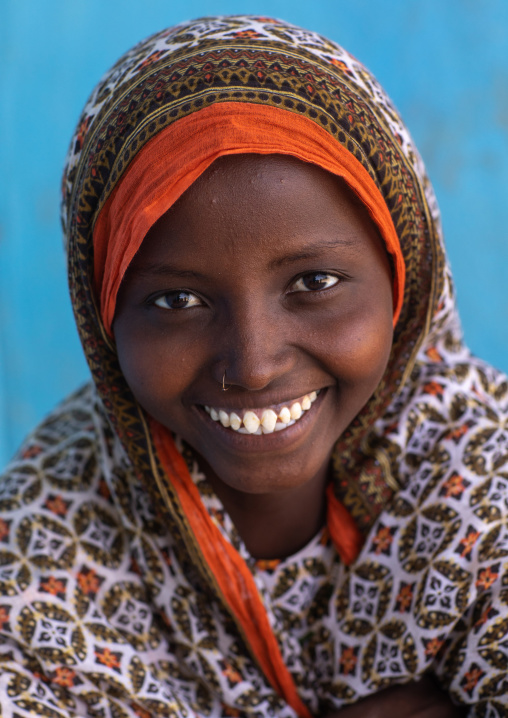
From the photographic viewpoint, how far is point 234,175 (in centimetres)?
108

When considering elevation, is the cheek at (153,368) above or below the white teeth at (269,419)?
above

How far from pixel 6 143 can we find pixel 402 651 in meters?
1.75

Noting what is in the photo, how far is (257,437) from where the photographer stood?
1.24 m

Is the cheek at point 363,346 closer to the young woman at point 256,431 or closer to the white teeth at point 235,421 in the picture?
the young woman at point 256,431

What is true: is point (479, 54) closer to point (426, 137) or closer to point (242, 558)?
point (426, 137)

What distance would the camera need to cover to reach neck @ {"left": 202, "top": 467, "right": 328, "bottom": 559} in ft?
4.82

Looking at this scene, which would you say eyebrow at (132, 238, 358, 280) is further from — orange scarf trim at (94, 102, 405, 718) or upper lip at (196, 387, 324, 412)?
upper lip at (196, 387, 324, 412)

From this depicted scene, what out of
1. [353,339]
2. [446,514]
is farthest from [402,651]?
[353,339]

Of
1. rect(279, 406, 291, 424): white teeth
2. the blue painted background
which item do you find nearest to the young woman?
rect(279, 406, 291, 424): white teeth

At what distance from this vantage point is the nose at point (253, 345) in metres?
1.11

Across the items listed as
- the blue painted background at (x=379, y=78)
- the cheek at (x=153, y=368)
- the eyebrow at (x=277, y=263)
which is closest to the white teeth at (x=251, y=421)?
the cheek at (x=153, y=368)

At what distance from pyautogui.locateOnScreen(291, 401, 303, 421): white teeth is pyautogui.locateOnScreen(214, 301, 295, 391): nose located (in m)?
0.10

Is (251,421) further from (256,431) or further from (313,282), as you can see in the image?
(313,282)

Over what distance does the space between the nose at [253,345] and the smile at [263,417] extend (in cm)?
8
